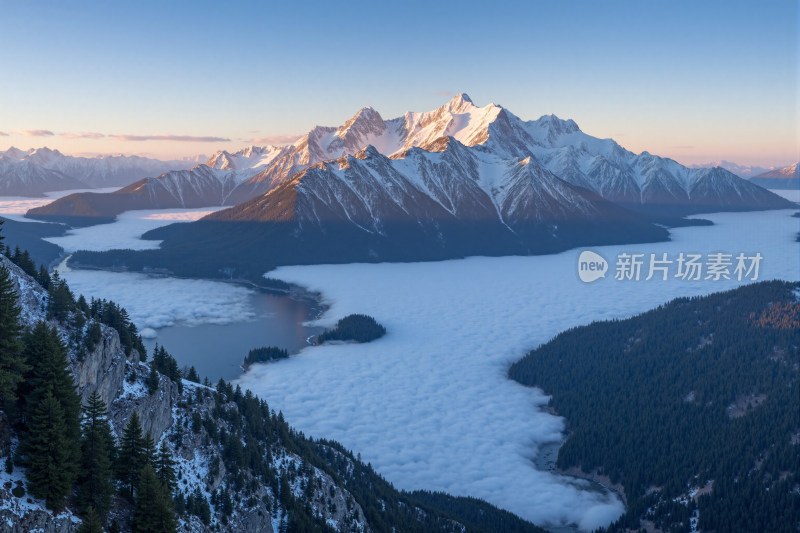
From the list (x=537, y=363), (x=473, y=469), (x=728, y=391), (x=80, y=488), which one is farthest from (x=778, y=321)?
(x=80, y=488)

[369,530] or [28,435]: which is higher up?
[28,435]

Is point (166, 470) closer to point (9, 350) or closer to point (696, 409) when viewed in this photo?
point (9, 350)

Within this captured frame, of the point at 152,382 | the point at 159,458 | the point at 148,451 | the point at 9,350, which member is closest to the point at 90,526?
the point at 148,451

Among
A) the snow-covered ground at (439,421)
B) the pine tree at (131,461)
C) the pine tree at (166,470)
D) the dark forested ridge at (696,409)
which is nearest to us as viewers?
the pine tree at (131,461)

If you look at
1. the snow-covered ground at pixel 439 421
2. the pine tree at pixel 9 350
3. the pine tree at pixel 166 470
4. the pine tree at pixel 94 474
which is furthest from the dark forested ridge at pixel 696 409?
the pine tree at pixel 9 350

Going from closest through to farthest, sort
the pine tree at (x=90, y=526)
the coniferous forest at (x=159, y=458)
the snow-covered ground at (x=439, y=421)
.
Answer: the pine tree at (x=90, y=526)
the coniferous forest at (x=159, y=458)
the snow-covered ground at (x=439, y=421)

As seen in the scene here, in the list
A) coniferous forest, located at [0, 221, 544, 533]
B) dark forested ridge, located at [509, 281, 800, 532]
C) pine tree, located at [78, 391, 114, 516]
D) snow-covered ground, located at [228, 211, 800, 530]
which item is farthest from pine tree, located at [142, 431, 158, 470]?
dark forested ridge, located at [509, 281, 800, 532]

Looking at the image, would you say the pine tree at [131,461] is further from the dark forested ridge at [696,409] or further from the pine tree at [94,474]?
the dark forested ridge at [696,409]

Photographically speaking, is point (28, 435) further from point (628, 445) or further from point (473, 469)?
point (628, 445)
